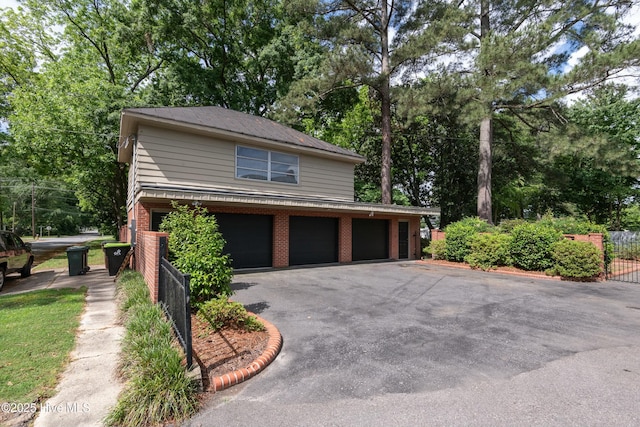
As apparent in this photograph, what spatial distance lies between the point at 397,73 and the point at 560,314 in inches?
650

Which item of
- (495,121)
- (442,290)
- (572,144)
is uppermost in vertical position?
(495,121)

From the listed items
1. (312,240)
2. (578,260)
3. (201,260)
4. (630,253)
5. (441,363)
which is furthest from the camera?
(630,253)

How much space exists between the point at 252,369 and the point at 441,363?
229cm

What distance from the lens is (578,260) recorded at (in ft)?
31.5

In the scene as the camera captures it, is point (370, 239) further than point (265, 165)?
Yes

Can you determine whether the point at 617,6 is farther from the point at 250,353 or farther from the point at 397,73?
the point at 250,353

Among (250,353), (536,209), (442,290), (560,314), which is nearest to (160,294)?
(250,353)

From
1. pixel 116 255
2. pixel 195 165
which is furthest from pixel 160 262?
pixel 195 165

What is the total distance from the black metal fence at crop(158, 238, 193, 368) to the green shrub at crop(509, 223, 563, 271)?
11.7 meters

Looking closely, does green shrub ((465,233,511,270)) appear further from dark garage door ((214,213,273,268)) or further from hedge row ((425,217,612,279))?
dark garage door ((214,213,273,268))

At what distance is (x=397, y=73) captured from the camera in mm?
18484

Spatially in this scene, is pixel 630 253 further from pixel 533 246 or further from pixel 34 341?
pixel 34 341

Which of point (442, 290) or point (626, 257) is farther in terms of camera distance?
point (626, 257)

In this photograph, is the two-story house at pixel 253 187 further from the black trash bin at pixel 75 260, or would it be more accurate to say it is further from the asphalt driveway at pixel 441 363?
the asphalt driveway at pixel 441 363
